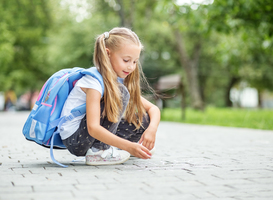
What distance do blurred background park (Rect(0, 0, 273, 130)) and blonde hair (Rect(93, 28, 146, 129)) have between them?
1.30 meters

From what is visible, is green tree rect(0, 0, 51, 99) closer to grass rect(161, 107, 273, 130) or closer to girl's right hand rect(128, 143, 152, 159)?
grass rect(161, 107, 273, 130)

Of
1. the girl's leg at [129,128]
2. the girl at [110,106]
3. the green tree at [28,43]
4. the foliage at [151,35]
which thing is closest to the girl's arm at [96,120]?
the girl at [110,106]

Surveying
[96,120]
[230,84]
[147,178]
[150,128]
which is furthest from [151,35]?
[147,178]

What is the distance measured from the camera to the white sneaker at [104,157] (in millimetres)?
3422

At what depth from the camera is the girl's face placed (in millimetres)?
3270

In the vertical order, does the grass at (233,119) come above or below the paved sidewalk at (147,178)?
below

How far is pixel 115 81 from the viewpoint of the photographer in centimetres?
325

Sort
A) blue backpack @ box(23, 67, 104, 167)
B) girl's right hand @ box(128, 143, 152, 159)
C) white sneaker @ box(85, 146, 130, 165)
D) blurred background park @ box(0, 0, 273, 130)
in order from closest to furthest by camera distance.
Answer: girl's right hand @ box(128, 143, 152, 159), blue backpack @ box(23, 67, 104, 167), white sneaker @ box(85, 146, 130, 165), blurred background park @ box(0, 0, 273, 130)

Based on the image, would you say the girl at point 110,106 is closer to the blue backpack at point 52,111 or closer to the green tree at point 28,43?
the blue backpack at point 52,111

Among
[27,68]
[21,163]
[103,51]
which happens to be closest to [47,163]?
[21,163]

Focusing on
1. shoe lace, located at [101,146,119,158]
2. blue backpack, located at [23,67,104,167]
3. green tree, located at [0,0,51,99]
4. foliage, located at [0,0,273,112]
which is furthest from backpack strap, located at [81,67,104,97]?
green tree, located at [0,0,51,99]

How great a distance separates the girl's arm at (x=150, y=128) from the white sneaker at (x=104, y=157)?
Answer: 31cm

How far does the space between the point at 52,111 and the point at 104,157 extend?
627 millimetres

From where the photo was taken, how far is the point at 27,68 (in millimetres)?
34281
